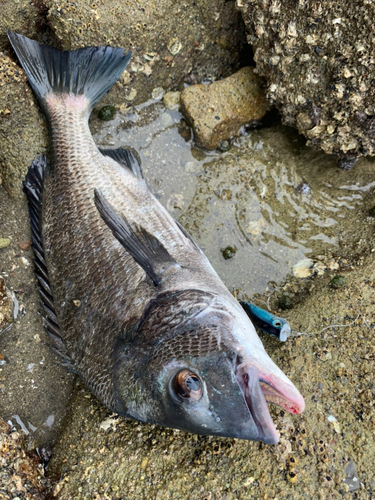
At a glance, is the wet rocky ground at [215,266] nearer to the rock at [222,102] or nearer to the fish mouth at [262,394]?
the rock at [222,102]

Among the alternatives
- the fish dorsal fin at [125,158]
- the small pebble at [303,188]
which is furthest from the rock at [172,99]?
the small pebble at [303,188]

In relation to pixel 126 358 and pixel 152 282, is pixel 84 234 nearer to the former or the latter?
pixel 152 282

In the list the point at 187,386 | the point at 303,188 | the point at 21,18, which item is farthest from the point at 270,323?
the point at 21,18

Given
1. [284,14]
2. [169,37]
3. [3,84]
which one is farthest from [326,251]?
[3,84]

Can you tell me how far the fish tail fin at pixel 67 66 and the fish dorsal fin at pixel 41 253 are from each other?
2.31 ft

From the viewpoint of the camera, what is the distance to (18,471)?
2859mm

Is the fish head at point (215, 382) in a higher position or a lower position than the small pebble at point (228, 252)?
higher

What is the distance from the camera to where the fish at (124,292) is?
2150 mm

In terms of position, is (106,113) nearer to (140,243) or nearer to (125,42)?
(125,42)

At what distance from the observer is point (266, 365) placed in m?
2.20

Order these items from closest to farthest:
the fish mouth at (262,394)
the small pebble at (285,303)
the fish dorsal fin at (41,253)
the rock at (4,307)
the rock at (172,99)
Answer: the fish mouth at (262,394), the fish dorsal fin at (41,253), the rock at (4,307), the small pebble at (285,303), the rock at (172,99)

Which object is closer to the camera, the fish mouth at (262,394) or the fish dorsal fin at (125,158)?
A: the fish mouth at (262,394)

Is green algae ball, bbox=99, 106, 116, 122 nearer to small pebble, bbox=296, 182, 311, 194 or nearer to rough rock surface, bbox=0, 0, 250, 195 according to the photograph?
rough rock surface, bbox=0, 0, 250, 195

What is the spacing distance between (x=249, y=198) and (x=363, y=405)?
2204 millimetres
